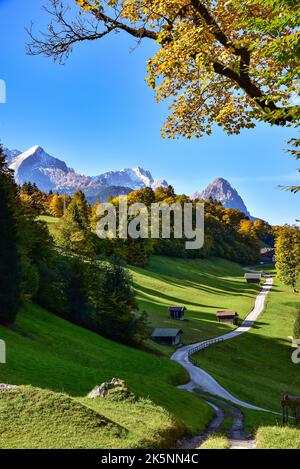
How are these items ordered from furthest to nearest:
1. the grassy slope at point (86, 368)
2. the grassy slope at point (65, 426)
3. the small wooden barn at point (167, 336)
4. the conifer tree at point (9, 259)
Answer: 1. the small wooden barn at point (167, 336)
2. the conifer tree at point (9, 259)
3. the grassy slope at point (86, 368)
4. the grassy slope at point (65, 426)

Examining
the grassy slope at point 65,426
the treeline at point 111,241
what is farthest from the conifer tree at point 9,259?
the grassy slope at point 65,426

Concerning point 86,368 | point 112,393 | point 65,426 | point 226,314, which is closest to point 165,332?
point 226,314

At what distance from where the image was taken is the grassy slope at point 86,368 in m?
27.9

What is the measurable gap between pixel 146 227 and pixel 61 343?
98481mm

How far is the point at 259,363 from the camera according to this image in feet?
240

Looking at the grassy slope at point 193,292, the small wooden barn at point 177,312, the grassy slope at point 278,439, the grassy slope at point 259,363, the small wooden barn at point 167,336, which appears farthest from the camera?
the small wooden barn at point 177,312

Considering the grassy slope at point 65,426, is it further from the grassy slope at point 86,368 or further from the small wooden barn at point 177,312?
the small wooden barn at point 177,312

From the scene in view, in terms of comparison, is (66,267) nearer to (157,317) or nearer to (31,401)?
(157,317)

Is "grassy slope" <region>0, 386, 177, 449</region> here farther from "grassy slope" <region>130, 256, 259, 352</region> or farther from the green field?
"grassy slope" <region>130, 256, 259, 352</region>

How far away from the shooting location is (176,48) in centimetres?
1421

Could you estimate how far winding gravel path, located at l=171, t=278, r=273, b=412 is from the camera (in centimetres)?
4959

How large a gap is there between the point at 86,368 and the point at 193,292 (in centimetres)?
8786

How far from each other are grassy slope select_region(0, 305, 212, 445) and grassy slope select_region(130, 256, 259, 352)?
856 inches

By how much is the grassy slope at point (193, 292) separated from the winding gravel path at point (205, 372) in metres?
2.45
